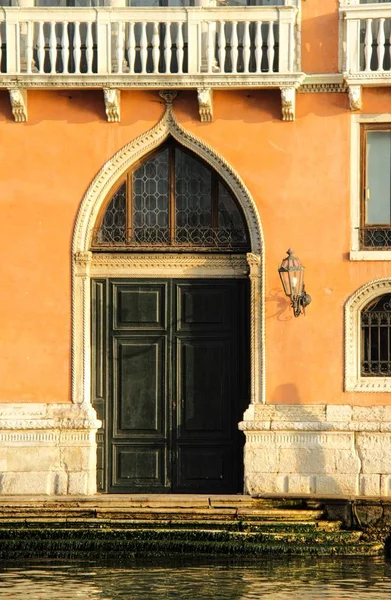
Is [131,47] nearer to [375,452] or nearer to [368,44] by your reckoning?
[368,44]

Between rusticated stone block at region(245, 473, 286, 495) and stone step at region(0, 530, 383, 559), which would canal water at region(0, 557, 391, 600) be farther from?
rusticated stone block at region(245, 473, 286, 495)

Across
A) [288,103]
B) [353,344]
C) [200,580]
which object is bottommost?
[200,580]

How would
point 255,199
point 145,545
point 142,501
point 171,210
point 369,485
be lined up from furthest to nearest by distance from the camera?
1. point 171,210
2. point 255,199
3. point 369,485
4. point 142,501
5. point 145,545

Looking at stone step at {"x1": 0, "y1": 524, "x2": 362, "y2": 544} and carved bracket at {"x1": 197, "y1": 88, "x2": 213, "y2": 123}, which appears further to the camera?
carved bracket at {"x1": 197, "y1": 88, "x2": 213, "y2": 123}

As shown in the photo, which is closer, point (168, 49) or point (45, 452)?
point (168, 49)

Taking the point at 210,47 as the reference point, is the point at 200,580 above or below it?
below

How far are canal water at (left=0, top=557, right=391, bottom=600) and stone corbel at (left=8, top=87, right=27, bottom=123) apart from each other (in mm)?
5548

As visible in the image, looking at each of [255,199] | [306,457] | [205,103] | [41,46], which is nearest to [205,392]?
[306,457]

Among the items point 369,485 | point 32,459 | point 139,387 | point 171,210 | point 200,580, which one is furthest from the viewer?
point 139,387

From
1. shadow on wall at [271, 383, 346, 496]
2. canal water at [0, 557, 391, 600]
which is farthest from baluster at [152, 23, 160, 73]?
canal water at [0, 557, 391, 600]

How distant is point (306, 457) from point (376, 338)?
65.8 inches

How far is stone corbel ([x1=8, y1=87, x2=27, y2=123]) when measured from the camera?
20.8 m

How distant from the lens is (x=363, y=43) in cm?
2084

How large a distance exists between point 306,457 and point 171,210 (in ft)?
11.3
